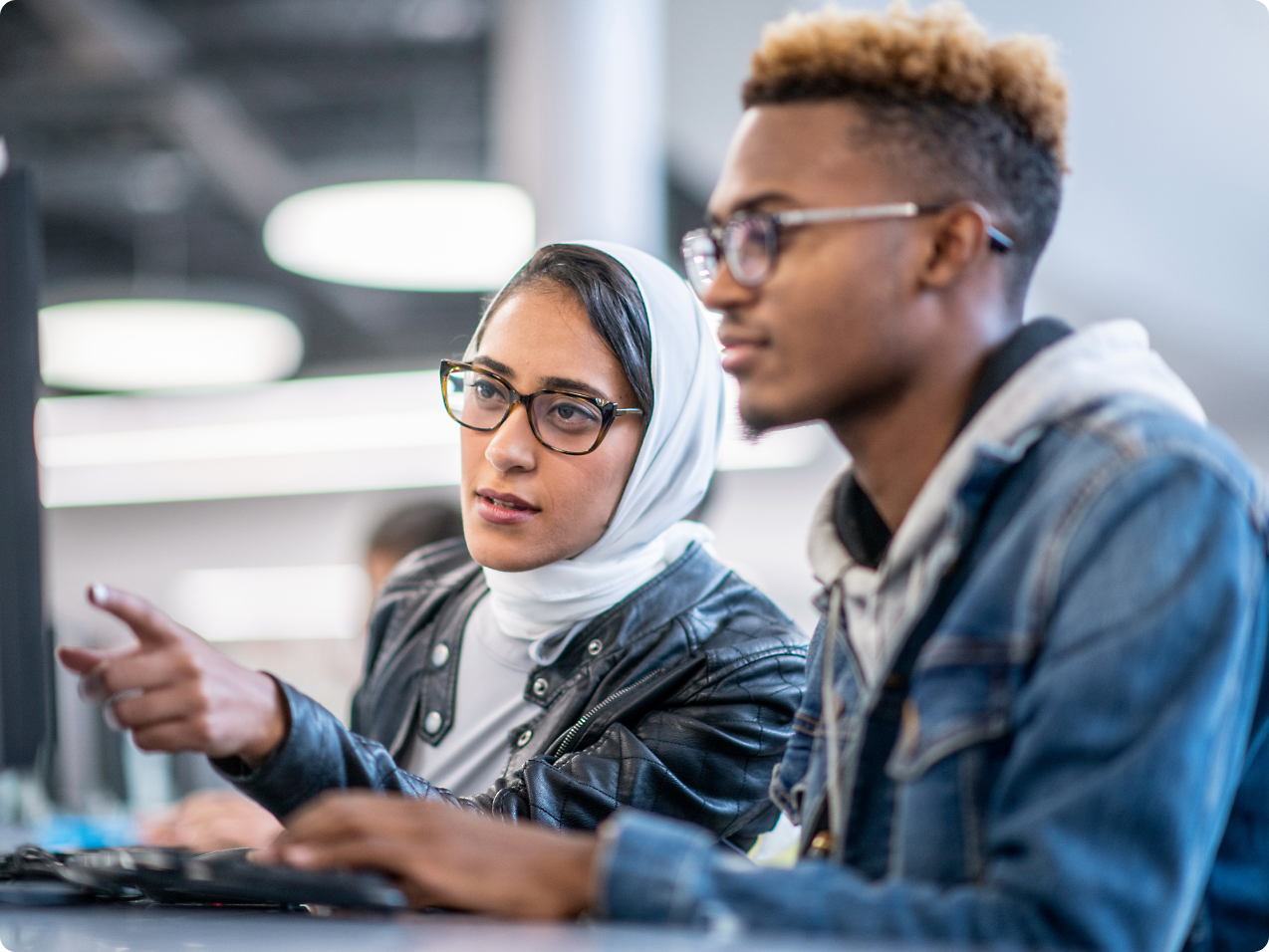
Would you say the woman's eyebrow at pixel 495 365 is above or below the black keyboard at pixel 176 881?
above

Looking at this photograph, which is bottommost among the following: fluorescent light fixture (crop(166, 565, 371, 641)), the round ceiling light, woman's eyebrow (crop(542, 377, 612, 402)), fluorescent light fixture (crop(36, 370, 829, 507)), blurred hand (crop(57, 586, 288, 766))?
fluorescent light fixture (crop(166, 565, 371, 641))

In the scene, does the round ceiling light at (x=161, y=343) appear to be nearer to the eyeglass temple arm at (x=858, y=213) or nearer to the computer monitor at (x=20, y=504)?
the computer monitor at (x=20, y=504)

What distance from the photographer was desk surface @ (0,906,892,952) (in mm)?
805

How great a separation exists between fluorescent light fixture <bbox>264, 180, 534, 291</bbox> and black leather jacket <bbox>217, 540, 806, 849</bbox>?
7.20ft

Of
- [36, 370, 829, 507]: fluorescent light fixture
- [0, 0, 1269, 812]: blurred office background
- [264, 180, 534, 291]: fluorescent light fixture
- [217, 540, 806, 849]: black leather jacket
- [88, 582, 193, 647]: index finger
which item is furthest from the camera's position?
[36, 370, 829, 507]: fluorescent light fixture

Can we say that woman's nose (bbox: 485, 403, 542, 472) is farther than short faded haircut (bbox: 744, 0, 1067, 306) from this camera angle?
Yes

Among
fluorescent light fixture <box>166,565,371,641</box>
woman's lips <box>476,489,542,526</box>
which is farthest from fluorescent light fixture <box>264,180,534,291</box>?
fluorescent light fixture <box>166,565,371,641</box>

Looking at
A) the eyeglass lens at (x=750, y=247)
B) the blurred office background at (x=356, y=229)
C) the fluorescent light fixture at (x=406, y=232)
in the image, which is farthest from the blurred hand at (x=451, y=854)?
the fluorescent light fixture at (x=406, y=232)

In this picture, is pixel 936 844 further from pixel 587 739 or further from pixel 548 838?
pixel 587 739

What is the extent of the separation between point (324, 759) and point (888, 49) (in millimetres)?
947

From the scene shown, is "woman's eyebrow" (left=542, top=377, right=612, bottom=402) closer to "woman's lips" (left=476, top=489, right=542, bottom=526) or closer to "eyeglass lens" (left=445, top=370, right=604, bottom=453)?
"eyeglass lens" (left=445, top=370, right=604, bottom=453)

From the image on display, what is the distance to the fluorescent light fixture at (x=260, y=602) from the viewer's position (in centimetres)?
1110

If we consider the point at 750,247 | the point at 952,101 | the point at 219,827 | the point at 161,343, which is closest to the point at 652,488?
the point at 750,247

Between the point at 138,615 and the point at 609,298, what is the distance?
2.71 ft
